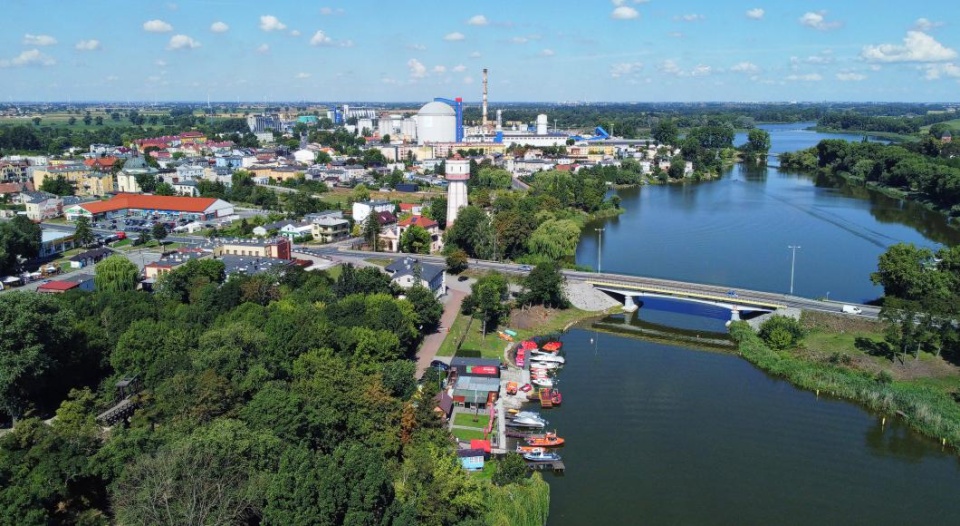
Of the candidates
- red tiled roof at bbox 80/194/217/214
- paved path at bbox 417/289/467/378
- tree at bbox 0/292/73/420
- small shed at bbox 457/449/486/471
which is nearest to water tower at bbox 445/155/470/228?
paved path at bbox 417/289/467/378

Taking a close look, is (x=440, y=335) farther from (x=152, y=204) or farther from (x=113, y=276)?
(x=152, y=204)

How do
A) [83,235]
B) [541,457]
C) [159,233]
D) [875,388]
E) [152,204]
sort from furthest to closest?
[152,204]
[159,233]
[83,235]
[875,388]
[541,457]

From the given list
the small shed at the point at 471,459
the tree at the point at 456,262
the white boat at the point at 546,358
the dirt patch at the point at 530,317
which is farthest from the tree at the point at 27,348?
the tree at the point at 456,262

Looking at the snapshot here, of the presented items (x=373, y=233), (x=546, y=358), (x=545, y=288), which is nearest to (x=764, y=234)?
(x=545, y=288)

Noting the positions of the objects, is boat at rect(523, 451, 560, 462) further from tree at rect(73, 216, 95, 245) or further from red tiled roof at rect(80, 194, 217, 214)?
red tiled roof at rect(80, 194, 217, 214)

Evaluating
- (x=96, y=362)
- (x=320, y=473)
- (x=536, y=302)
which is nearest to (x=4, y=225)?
(x=96, y=362)

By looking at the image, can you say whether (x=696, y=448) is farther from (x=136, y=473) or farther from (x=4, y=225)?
(x=4, y=225)
